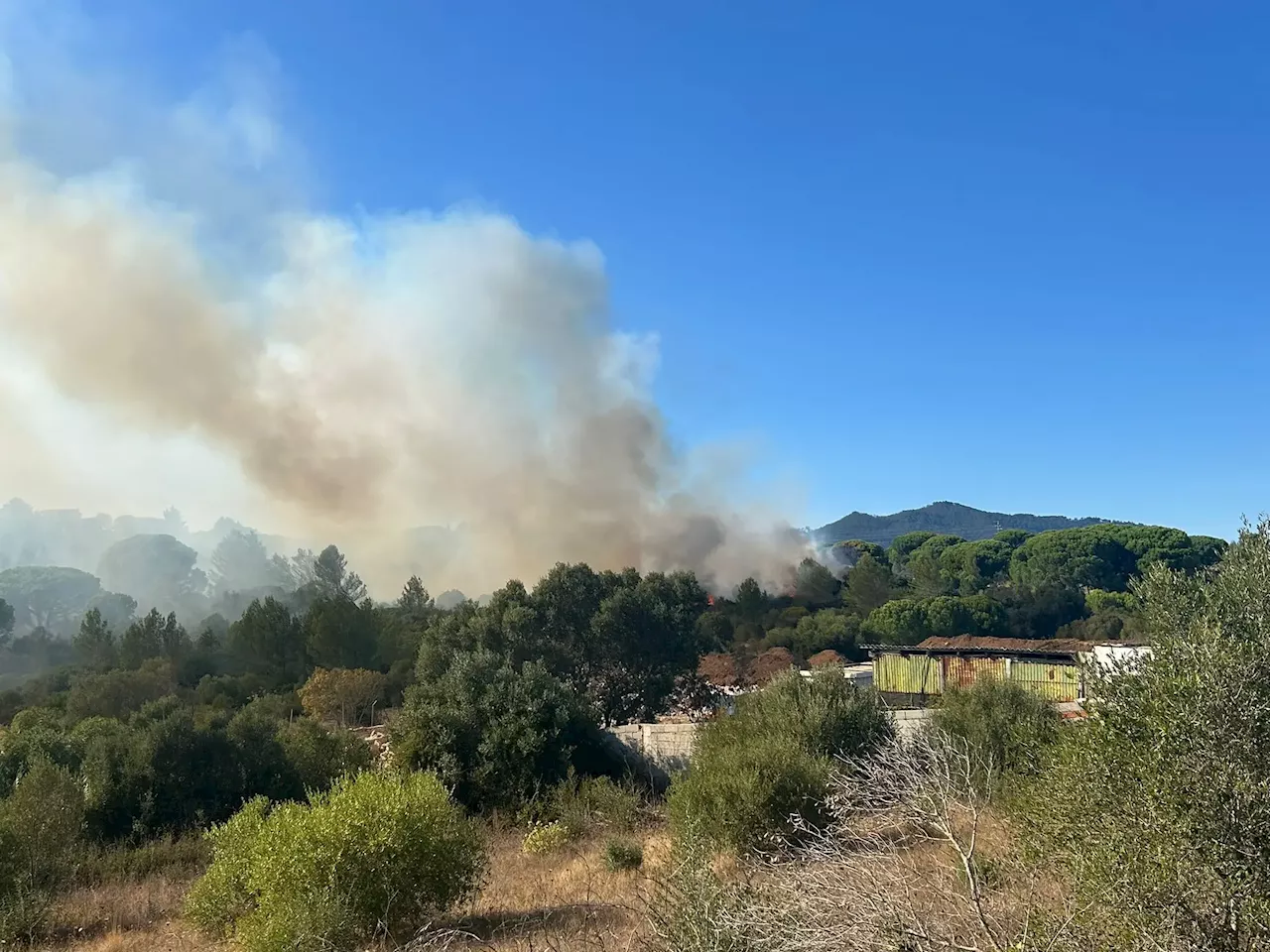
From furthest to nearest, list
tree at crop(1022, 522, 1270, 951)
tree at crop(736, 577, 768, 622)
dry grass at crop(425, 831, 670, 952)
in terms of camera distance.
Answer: tree at crop(736, 577, 768, 622)
dry grass at crop(425, 831, 670, 952)
tree at crop(1022, 522, 1270, 951)

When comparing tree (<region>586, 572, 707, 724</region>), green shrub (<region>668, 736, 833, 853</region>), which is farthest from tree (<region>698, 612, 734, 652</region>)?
green shrub (<region>668, 736, 833, 853</region>)

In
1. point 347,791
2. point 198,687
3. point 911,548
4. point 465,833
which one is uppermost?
point 911,548

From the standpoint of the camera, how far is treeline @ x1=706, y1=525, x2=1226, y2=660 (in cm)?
6650

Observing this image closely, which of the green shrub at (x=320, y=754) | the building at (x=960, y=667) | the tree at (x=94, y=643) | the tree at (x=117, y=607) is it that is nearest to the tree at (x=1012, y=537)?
the building at (x=960, y=667)

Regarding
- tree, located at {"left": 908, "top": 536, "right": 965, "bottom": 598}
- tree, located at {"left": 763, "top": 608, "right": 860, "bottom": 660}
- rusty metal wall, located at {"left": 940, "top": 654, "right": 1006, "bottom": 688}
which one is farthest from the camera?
tree, located at {"left": 908, "top": 536, "right": 965, "bottom": 598}

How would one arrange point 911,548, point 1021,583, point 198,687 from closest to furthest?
point 198,687 → point 1021,583 → point 911,548

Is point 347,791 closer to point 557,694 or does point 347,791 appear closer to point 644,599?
point 557,694

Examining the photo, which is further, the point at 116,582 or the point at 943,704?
the point at 116,582

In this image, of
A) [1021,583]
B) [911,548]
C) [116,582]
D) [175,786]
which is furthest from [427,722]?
[116,582]

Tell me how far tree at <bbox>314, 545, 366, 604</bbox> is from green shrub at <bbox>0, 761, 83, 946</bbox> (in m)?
70.8

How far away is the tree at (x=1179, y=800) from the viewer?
631cm

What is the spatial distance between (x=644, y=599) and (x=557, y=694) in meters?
16.0

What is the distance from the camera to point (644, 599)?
41.8 metres

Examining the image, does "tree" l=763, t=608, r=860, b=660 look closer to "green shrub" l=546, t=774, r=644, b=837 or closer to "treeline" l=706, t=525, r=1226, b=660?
"treeline" l=706, t=525, r=1226, b=660
